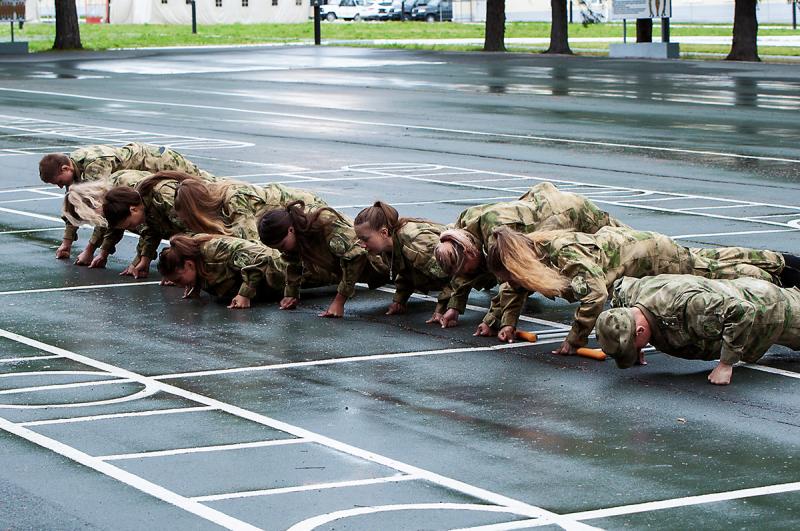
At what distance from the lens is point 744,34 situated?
44156 millimetres

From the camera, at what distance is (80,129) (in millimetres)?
27094

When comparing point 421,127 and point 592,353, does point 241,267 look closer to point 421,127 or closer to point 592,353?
point 592,353

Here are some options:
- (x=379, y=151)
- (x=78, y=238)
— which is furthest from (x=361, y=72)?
(x=78, y=238)

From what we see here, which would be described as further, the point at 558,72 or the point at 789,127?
the point at 558,72

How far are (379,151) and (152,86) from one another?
15.9 m

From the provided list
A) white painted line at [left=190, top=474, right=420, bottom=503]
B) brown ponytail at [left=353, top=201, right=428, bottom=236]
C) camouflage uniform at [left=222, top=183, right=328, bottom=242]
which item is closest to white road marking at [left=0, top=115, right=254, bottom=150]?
camouflage uniform at [left=222, top=183, right=328, bottom=242]

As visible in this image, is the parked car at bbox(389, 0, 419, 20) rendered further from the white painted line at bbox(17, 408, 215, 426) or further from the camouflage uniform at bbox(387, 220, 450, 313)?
the white painted line at bbox(17, 408, 215, 426)

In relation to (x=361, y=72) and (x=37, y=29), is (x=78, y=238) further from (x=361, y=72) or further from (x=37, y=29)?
(x=37, y=29)

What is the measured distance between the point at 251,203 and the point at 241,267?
90cm

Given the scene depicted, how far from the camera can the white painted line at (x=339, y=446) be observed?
7.15 m

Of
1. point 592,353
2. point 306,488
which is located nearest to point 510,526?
point 306,488

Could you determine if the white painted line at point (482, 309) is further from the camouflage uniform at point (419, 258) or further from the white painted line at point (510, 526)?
the white painted line at point (510, 526)

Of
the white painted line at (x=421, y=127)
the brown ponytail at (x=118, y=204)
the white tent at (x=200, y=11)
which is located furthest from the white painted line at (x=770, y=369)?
the white tent at (x=200, y=11)

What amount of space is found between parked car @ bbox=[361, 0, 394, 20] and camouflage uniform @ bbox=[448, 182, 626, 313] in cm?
7907
